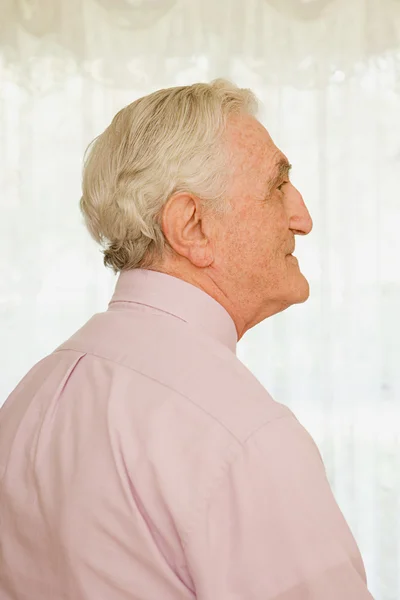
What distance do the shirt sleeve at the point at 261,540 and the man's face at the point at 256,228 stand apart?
0.32 m

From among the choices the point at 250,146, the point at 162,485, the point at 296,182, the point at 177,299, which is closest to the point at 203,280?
the point at 177,299

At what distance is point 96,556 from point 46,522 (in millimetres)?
82

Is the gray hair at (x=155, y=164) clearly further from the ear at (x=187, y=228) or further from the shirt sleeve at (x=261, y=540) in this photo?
the shirt sleeve at (x=261, y=540)

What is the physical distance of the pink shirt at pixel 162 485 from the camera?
0.89 meters

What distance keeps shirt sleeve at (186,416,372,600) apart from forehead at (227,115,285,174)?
41 centimetres

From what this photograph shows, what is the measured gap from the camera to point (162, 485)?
0.91m

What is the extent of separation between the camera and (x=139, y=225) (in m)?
1.13

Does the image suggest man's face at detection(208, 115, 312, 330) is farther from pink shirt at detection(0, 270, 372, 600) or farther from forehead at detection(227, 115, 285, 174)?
pink shirt at detection(0, 270, 372, 600)

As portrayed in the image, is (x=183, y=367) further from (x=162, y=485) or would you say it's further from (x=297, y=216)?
(x=297, y=216)

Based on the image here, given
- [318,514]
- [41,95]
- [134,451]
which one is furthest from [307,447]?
[41,95]

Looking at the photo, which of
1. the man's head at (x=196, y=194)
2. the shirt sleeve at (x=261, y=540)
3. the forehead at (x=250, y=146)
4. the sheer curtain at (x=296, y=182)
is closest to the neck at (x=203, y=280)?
the man's head at (x=196, y=194)

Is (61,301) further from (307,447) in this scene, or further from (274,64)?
(307,447)

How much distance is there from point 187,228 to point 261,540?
41 centimetres

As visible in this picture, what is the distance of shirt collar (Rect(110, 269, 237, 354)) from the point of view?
3.58ft
